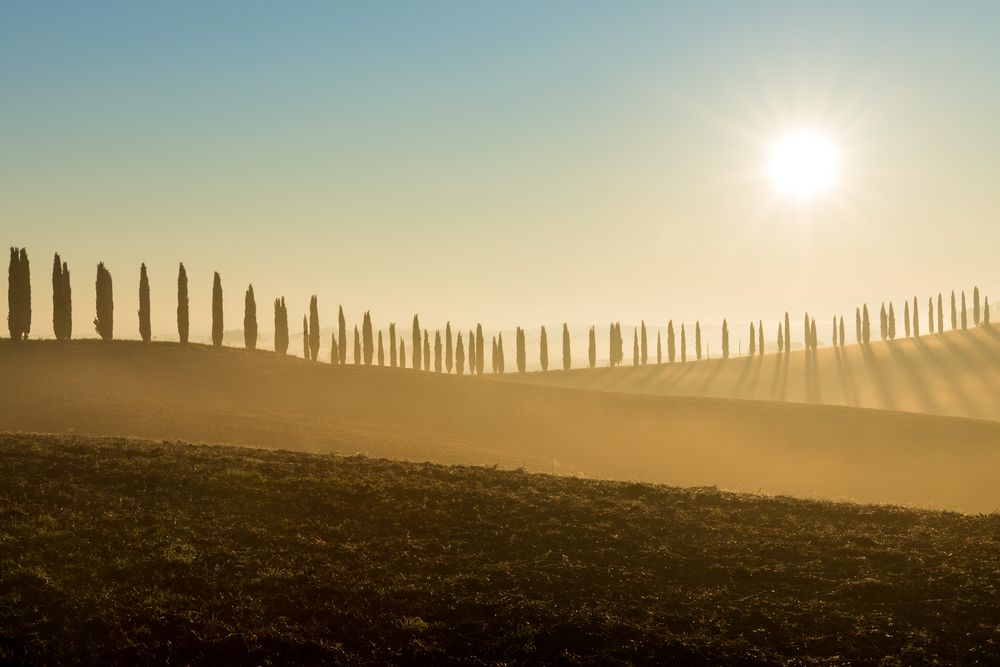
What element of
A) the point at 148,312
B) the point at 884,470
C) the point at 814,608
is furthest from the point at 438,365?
the point at 814,608

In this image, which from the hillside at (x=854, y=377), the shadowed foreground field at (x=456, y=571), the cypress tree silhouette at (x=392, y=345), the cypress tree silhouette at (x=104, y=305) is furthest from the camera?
the cypress tree silhouette at (x=392, y=345)

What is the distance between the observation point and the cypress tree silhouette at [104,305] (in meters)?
84.1

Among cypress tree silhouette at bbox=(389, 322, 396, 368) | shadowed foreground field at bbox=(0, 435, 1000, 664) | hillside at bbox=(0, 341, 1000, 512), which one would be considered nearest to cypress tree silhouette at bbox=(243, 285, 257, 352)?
hillside at bbox=(0, 341, 1000, 512)

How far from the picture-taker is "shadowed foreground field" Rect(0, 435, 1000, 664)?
15359mm

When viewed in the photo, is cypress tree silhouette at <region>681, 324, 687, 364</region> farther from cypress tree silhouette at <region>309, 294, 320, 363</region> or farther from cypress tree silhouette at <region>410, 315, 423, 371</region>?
cypress tree silhouette at <region>309, 294, 320, 363</region>

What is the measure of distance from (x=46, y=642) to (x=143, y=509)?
23.5 ft

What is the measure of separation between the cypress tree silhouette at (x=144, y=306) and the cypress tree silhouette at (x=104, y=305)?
261 centimetres

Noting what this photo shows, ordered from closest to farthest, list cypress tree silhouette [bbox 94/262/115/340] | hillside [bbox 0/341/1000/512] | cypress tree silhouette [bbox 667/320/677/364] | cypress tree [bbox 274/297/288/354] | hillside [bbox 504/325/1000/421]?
1. hillside [bbox 0/341/1000/512]
2. cypress tree silhouette [bbox 94/262/115/340]
3. cypress tree [bbox 274/297/288/354]
4. hillside [bbox 504/325/1000/421]
5. cypress tree silhouette [bbox 667/320/677/364]

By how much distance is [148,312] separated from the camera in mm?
85688

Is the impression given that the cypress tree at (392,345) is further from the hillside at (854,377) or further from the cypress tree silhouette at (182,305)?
the cypress tree silhouette at (182,305)

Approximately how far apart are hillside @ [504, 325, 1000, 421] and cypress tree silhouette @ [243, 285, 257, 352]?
38634mm

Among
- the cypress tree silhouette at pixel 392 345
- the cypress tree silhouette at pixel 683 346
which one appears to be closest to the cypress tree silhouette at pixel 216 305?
the cypress tree silhouette at pixel 392 345

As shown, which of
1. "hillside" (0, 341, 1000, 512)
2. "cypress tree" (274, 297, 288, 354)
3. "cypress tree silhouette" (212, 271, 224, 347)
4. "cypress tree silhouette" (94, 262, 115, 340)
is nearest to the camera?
"hillside" (0, 341, 1000, 512)

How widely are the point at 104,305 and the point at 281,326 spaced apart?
2213 centimetres
